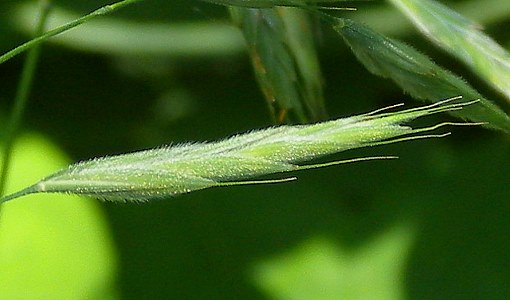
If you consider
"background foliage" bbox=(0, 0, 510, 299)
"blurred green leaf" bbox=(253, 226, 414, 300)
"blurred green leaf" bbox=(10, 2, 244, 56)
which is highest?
"blurred green leaf" bbox=(10, 2, 244, 56)

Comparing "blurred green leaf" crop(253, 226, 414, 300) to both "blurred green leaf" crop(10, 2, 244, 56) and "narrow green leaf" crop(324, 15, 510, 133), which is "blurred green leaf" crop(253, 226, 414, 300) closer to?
"blurred green leaf" crop(10, 2, 244, 56)

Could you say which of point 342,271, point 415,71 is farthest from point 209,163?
point 342,271

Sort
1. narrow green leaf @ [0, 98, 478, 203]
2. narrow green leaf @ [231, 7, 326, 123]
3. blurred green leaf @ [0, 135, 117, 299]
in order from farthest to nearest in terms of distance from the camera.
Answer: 1. blurred green leaf @ [0, 135, 117, 299]
2. narrow green leaf @ [231, 7, 326, 123]
3. narrow green leaf @ [0, 98, 478, 203]

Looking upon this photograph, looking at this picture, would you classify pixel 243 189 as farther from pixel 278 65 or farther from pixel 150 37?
pixel 278 65

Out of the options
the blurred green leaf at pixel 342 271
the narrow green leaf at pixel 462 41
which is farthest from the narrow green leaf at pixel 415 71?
the blurred green leaf at pixel 342 271

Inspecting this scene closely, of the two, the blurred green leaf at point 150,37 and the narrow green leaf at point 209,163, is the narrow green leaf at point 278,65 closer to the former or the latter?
the narrow green leaf at point 209,163

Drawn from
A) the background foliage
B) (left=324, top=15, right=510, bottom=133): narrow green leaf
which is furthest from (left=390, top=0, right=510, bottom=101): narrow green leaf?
the background foliage

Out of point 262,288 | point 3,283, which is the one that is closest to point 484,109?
point 262,288
